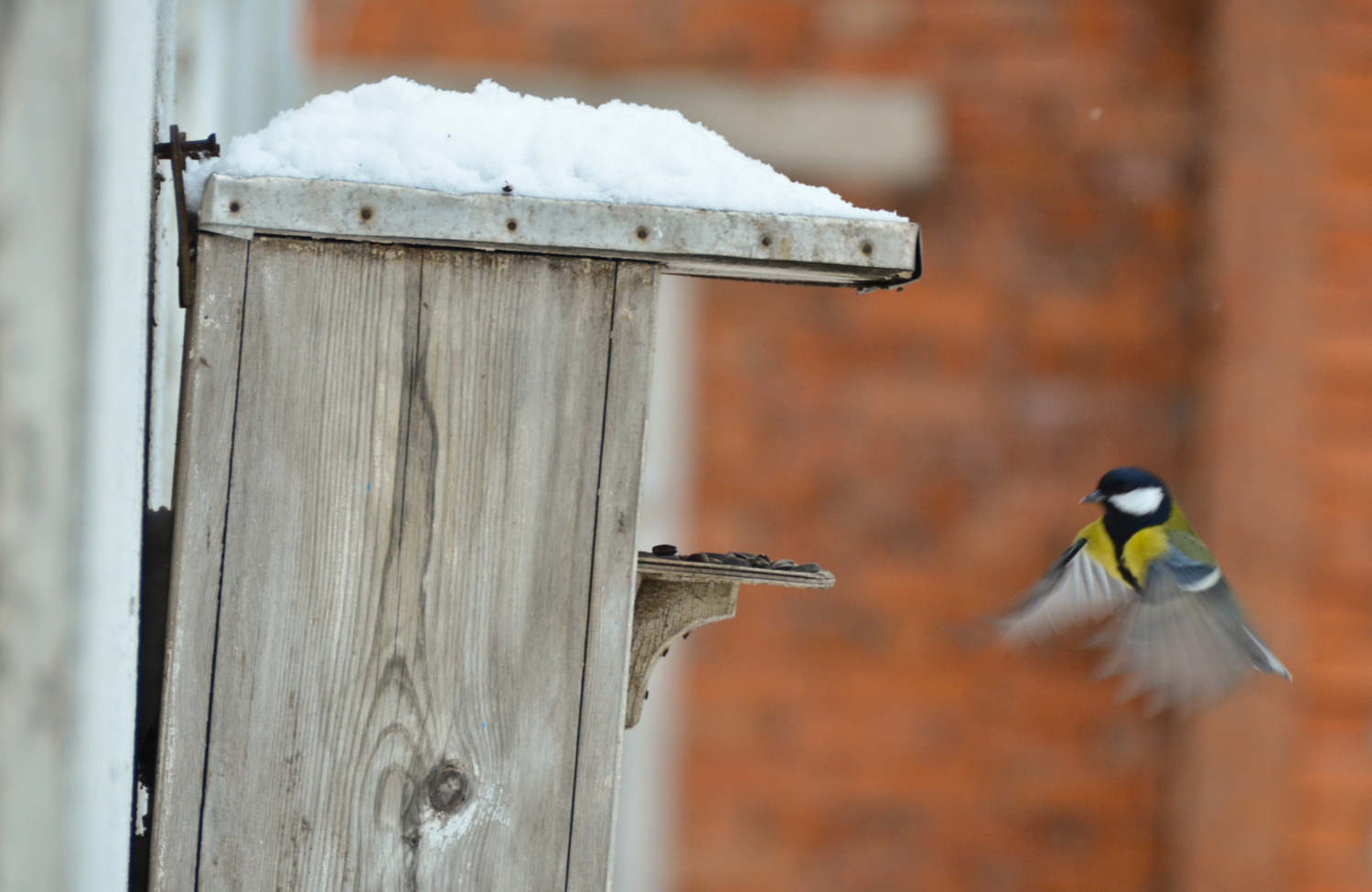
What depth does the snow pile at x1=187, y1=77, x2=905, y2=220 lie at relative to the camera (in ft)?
3.91

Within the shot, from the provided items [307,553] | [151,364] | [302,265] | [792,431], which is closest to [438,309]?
[302,265]

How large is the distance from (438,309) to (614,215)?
0.60 feet

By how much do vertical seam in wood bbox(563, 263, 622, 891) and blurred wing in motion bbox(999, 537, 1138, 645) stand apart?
3.57 feet

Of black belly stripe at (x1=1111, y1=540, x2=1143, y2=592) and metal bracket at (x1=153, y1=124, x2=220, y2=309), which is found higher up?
metal bracket at (x1=153, y1=124, x2=220, y2=309)

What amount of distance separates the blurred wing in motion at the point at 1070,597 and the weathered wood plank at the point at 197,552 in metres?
1.34

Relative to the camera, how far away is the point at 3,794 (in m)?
0.88

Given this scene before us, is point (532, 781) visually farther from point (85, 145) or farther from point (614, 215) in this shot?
point (85, 145)

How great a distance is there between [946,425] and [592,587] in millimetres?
2362

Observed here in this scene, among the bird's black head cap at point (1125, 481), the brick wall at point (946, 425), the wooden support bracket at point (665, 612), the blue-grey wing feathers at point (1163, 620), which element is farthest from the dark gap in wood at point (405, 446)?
the brick wall at point (946, 425)

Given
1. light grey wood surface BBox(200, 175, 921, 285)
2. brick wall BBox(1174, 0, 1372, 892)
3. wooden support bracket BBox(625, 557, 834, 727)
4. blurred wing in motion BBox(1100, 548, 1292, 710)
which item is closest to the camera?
light grey wood surface BBox(200, 175, 921, 285)

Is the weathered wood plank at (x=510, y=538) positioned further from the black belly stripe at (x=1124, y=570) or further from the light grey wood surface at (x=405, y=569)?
the black belly stripe at (x=1124, y=570)

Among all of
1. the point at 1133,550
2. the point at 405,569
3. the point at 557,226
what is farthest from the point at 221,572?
the point at 1133,550

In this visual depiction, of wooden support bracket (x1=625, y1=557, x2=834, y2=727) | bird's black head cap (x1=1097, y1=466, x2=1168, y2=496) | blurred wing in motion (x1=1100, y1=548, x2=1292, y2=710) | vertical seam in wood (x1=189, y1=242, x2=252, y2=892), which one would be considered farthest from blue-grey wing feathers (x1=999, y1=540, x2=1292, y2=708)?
vertical seam in wood (x1=189, y1=242, x2=252, y2=892)

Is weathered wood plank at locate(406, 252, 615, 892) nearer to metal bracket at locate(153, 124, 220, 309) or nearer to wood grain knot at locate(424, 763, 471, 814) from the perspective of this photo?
wood grain knot at locate(424, 763, 471, 814)
